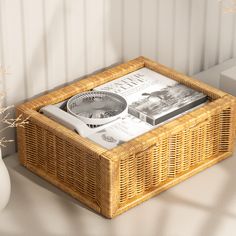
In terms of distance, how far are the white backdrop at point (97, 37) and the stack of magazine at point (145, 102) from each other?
0.12 metres

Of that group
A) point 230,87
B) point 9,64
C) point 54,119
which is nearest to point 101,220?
point 54,119

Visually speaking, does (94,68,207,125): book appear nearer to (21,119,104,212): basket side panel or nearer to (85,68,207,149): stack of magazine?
(85,68,207,149): stack of magazine

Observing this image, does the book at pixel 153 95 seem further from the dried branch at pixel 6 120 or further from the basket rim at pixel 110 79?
the dried branch at pixel 6 120

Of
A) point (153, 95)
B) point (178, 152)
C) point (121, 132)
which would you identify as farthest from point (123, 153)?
point (153, 95)

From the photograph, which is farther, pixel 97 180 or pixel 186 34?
pixel 186 34

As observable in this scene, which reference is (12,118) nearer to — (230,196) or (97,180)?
(97,180)

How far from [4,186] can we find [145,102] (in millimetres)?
480

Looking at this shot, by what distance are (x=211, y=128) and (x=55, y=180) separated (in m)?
0.45

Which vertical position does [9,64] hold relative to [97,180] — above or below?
above

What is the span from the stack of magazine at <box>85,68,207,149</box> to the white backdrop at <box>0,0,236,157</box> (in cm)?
12

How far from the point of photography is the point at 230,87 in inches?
123

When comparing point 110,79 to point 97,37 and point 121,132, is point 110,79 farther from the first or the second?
point 121,132

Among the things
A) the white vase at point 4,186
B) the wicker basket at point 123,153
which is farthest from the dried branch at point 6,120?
the white vase at point 4,186

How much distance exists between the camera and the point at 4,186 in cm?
257
